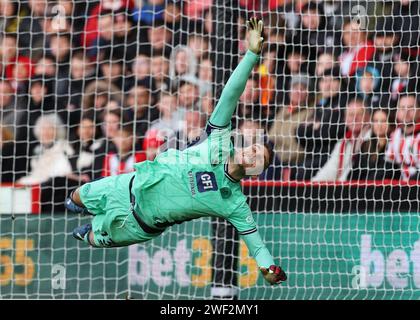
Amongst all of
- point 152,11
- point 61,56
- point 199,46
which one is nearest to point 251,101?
point 199,46

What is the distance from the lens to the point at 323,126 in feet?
31.3

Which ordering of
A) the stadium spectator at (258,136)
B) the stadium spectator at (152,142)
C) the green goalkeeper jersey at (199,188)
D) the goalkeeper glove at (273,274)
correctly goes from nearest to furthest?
the goalkeeper glove at (273,274)
the green goalkeeper jersey at (199,188)
the stadium spectator at (258,136)
the stadium spectator at (152,142)

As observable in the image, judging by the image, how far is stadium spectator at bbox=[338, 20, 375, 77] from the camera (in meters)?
9.56

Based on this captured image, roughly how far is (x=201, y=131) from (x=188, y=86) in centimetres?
43

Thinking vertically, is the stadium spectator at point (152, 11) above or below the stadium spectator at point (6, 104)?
above

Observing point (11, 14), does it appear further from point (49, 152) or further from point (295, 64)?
point (295, 64)

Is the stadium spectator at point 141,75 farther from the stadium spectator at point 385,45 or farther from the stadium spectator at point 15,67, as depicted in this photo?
the stadium spectator at point 385,45

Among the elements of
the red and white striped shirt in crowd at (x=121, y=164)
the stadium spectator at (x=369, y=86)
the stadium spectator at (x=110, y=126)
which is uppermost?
the stadium spectator at (x=369, y=86)

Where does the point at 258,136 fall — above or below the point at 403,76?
below

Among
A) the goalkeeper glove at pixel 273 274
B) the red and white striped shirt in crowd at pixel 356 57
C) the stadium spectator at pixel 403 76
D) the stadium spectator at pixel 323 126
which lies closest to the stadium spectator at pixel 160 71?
the stadium spectator at pixel 323 126

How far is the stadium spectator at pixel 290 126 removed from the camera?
952cm

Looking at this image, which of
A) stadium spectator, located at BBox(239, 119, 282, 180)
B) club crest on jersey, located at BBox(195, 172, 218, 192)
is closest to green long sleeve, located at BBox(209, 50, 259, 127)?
club crest on jersey, located at BBox(195, 172, 218, 192)

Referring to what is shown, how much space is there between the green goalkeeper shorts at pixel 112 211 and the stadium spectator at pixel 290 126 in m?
2.06

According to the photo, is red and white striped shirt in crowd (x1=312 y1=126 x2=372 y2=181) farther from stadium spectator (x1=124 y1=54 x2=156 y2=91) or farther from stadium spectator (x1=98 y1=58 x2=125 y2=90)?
stadium spectator (x1=98 y1=58 x2=125 y2=90)
